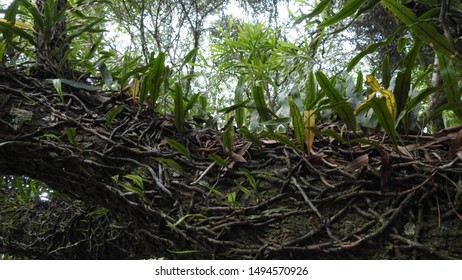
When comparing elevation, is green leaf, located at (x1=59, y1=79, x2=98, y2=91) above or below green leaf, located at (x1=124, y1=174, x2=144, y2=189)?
above

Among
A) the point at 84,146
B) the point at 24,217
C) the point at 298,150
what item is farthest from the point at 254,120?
the point at 24,217

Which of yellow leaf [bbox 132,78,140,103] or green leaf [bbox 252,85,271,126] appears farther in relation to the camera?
yellow leaf [bbox 132,78,140,103]

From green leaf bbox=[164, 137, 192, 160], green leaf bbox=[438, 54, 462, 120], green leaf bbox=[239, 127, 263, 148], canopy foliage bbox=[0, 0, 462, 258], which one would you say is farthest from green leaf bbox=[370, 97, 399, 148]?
green leaf bbox=[164, 137, 192, 160]

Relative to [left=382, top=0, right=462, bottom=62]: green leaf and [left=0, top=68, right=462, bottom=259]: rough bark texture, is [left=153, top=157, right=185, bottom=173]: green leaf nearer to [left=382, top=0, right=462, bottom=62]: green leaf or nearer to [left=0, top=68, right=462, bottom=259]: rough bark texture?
[left=0, top=68, right=462, bottom=259]: rough bark texture

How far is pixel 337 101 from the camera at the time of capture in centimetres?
71

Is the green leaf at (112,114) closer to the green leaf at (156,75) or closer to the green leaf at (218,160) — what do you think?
the green leaf at (156,75)

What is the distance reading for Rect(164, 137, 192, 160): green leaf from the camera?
76cm

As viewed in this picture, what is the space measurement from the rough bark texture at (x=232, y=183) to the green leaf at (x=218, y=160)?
0.07 ft

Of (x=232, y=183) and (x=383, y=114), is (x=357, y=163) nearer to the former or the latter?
(x=383, y=114)

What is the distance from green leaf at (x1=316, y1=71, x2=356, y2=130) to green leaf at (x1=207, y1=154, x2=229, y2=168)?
228 mm

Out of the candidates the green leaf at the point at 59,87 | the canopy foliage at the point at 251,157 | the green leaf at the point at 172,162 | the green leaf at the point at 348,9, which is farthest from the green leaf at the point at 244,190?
the green leaf at the point at 59,87

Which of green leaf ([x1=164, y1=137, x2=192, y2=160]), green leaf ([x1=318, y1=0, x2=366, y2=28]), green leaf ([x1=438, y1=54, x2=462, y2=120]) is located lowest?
green leaf ([x1=164, y1=137, x2=192, y2=160])

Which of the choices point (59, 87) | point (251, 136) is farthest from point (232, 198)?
point (59, 87)
